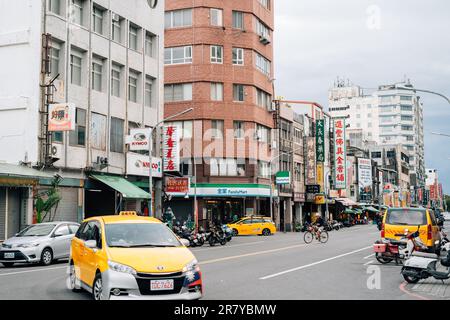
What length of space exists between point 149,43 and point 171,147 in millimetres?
7448

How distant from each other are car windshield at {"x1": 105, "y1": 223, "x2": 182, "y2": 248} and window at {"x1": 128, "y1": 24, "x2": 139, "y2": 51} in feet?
93.7

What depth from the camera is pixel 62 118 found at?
93.7 feet

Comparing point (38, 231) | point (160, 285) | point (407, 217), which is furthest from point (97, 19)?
point (160, 285)

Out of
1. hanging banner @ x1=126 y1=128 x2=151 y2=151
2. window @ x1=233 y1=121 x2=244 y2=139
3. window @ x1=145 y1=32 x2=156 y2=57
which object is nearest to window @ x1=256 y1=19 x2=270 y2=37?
window @ x1=233 y1=121 x2=244 y2=139

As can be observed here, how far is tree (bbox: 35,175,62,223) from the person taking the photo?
94.8 feet

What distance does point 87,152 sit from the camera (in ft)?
108

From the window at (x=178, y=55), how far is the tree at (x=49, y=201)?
28427 millimetres

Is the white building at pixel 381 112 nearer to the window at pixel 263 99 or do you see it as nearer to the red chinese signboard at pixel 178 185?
the window at pixel 263 99

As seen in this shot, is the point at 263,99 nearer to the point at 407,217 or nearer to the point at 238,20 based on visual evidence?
the point at 238,20

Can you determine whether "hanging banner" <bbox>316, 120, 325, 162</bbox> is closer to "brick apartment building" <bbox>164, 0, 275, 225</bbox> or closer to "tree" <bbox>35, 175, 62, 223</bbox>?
"brick apartment building" <bbox>164, 0, 275, 225</bbox>
